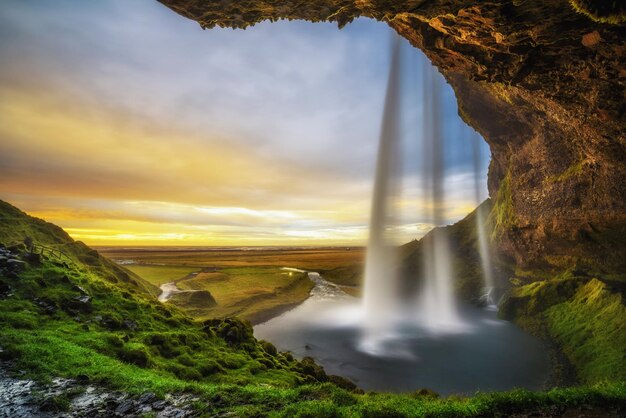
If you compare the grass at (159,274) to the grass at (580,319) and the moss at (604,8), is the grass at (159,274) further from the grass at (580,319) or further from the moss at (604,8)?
the moss at (604,8)

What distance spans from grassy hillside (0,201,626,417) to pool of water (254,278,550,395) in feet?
30.1

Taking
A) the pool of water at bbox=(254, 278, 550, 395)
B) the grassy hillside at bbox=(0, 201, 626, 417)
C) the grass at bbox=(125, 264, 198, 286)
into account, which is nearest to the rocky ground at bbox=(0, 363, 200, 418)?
the grassy hillside at bbox=(0, 201, 626, 417)

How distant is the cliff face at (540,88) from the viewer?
46.5 ft

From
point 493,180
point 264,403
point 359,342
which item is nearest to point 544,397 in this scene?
point 264,403

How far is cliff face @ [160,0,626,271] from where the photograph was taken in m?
14.2

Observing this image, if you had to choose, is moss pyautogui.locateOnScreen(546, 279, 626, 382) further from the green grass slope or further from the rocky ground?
the green grass slope

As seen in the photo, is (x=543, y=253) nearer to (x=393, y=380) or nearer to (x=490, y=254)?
(x=490, y=254)

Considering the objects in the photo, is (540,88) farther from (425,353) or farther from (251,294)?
(251,294)

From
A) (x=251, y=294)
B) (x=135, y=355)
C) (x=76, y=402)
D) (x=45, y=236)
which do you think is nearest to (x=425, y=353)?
(x=135, y=355)

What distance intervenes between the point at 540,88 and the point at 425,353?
28.1 metres

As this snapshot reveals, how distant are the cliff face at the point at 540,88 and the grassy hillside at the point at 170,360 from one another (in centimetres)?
1579

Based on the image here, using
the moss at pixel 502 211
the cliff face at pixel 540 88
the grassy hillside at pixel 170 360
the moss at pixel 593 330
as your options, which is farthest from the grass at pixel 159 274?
the moss at pixel 593 330

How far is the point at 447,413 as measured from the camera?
10836 millimetres

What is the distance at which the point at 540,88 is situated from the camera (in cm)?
2303
